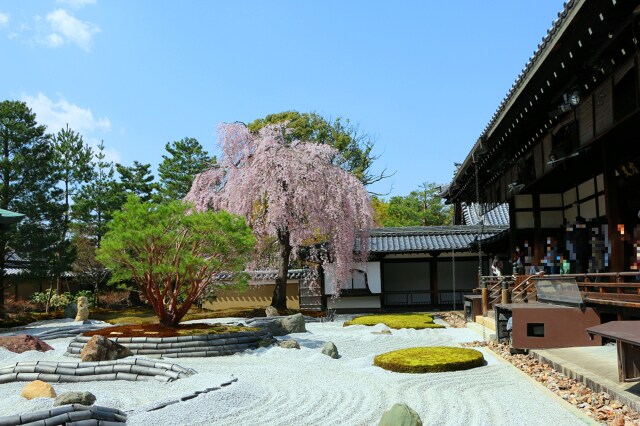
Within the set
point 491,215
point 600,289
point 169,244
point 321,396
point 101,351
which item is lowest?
point 321,396

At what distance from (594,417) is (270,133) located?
18256 mm

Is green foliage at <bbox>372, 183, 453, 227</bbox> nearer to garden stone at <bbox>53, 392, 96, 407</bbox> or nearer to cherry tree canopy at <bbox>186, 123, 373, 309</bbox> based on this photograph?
cherry tree canopy at <bbox>186, 123, 373, 309</bbox>

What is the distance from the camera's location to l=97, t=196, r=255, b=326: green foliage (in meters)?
13.8

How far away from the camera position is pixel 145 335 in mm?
13672

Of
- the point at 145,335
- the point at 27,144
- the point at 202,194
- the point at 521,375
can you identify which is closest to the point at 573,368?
the point at 521,375

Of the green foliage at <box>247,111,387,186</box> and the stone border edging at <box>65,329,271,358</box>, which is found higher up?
the green foliage at <box>247,111,387,186</box>

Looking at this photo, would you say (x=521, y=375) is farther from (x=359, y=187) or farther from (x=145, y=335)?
(x=359, y=187)

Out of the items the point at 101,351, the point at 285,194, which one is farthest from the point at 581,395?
the point at 285,194

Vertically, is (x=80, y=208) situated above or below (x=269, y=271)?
above

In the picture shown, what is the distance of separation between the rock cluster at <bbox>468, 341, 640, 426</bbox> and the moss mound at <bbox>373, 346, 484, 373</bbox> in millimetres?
→ 799

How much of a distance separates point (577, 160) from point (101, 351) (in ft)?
35.2

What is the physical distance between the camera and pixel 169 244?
1432cm

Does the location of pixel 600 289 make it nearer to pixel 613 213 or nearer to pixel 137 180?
pixel 613 213

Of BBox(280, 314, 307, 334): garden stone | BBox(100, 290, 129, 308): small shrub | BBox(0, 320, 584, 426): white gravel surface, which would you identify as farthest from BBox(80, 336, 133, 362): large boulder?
BBox(100, 290, 129, 308): small shrub
